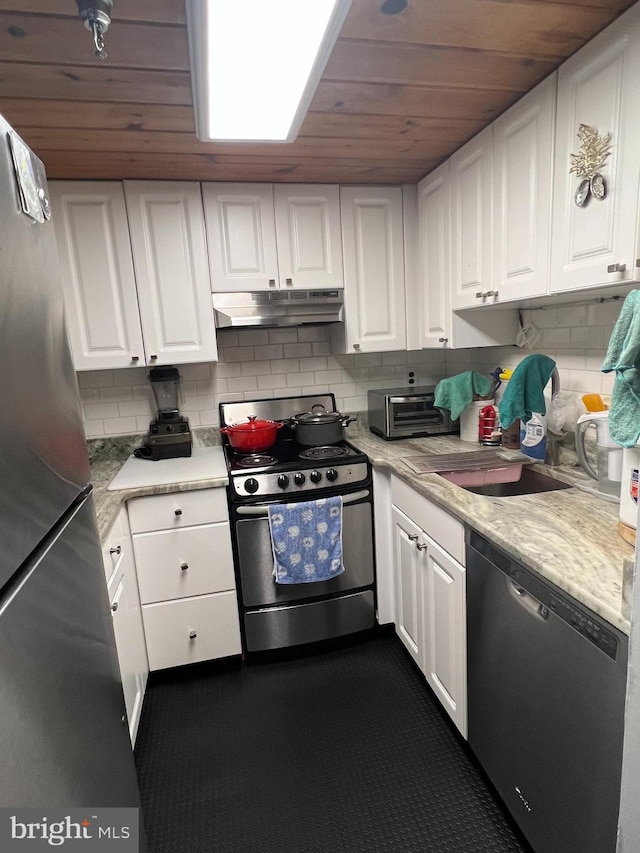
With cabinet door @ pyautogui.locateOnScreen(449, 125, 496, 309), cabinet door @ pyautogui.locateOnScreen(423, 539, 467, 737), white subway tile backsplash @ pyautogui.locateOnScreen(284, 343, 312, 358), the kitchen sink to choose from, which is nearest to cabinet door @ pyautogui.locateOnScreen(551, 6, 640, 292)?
cabinet door @ pyautogui.locateOnScreen(449, 125, 496, 309)

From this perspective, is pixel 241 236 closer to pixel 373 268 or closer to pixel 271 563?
pixel 373 268

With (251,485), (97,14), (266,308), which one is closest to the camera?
(97,14)

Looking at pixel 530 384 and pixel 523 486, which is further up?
pixel 530 384

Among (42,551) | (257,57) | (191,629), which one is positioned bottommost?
(191,629)

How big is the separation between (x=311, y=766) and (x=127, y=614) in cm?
86

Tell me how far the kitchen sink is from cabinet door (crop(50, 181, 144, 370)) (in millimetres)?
1706

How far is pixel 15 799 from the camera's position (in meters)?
0.55

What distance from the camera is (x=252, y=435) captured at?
235 cm

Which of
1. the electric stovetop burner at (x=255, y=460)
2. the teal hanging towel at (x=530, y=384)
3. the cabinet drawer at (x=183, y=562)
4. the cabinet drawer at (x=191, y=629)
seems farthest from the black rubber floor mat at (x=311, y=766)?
the teal hanging towel at (x=530, y=384)

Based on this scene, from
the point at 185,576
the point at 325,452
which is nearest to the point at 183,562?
the point at 185,576

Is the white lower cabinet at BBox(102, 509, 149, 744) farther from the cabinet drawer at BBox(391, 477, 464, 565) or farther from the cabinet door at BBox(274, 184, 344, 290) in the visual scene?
the cabinet door at BBox(274, 184, 344, 290)

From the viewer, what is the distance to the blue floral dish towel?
2.04 metres

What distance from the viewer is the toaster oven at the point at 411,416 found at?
2467 mm

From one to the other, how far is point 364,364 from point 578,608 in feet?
6.47
